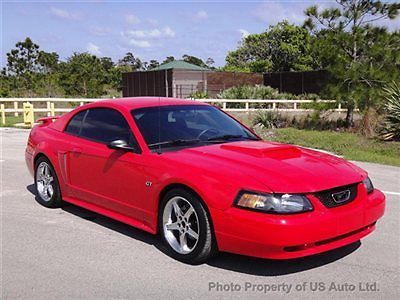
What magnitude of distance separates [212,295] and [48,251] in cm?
191

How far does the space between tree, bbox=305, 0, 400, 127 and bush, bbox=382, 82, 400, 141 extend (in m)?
1.23

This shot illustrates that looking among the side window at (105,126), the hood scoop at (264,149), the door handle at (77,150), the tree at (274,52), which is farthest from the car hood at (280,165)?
the tree at (274,52)

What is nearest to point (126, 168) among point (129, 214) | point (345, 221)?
point (129, 214)

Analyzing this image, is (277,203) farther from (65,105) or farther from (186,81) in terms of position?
(186,81)

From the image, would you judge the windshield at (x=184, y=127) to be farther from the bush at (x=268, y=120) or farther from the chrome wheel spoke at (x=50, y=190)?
the bush at (x=268, y=120)

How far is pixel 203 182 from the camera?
4230mm

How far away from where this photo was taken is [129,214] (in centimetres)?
503

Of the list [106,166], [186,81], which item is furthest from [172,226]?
[186,81]

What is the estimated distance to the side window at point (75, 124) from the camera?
19.8 feet

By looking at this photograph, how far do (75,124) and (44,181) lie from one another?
979 mm

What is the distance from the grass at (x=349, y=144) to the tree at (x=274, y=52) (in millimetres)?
48214

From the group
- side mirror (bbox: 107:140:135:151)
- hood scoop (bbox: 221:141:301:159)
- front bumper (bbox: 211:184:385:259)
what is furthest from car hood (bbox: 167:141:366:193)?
side mirror (bbox: 107:140:135:151)

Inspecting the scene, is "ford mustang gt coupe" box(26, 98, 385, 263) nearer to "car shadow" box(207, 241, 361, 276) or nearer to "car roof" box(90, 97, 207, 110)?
"car roof" box(90, 97, 207, 110)

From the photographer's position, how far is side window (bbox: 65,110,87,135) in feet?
19.8
